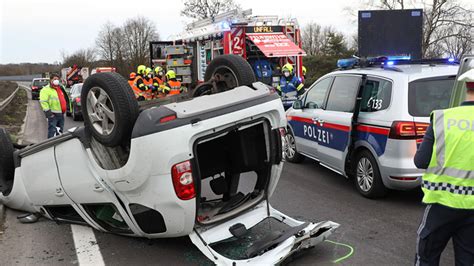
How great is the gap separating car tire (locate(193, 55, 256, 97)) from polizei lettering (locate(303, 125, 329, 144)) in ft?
7.83

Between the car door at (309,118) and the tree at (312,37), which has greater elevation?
the tree at (312,37)

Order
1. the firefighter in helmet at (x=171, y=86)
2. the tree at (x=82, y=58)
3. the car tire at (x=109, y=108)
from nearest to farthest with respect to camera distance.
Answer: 1. the car tire at (x=109, y=108)
2. the firefighter in helmet at (x=171, y=86)
3. the tree at (x=82, y=58)

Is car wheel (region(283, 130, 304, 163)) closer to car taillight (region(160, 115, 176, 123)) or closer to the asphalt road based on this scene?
the asphalt road

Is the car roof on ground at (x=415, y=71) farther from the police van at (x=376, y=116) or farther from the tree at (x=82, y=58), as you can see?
the tree at (x=82, y=58)

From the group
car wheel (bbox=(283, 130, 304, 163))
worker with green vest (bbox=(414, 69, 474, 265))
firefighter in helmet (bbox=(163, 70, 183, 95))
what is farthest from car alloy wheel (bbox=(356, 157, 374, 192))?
firefighter in helmet (bbox=(163, 70, 183, 95))

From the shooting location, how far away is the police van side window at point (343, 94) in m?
5.91

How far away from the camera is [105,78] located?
366cm

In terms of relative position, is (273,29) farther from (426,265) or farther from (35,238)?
(426,265)

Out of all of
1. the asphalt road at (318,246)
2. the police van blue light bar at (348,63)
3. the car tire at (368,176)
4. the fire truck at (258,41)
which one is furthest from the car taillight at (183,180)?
the fire truck at (258,41)

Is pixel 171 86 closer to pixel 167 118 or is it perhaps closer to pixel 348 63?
pixel 348 63

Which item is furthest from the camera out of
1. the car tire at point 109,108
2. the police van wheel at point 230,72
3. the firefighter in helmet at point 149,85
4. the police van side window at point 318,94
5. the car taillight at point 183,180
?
the firefighter in helmet at point 149,85

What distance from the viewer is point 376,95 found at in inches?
216

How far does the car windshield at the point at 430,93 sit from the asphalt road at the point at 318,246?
1.23 m

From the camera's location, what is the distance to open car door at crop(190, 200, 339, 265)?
140 inches
